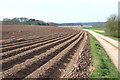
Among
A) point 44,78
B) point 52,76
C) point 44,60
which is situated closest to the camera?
point 44,78

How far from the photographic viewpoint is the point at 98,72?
7938 millimetres

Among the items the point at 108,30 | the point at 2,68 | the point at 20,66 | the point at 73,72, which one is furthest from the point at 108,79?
the point at 108,30

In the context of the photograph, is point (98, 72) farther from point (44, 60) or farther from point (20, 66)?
point (20, 66)

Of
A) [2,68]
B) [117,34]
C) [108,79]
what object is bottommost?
[108,79]

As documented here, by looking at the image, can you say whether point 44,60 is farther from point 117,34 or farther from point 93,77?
point 117,34

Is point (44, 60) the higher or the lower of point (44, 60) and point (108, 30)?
the lower

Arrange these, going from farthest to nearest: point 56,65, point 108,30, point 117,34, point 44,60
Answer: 1. point 108,30
2. point 117,34
3. point 44,60
4. point 56,65

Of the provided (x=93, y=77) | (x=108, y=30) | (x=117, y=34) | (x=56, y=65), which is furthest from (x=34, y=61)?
(x=108, y=30)

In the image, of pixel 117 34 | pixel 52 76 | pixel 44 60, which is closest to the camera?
pixel 52 76

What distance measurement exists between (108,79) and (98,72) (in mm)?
848

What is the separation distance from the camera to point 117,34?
1287 inches

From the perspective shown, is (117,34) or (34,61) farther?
(117,34)

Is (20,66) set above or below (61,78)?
above

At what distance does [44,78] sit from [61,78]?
103 centimetres
